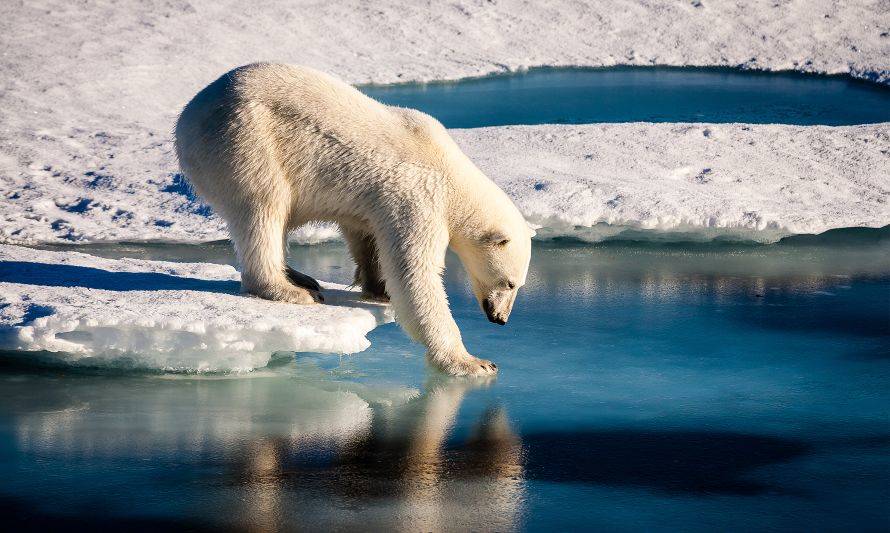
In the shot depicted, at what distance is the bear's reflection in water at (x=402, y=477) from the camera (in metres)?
3.54

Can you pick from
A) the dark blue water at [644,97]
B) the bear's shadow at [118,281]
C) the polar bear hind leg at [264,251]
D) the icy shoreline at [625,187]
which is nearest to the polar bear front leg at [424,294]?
the bear's shadow at [118,281]

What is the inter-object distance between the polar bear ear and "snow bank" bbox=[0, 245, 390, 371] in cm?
65

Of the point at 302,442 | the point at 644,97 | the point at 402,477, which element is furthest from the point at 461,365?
the point at 644,97

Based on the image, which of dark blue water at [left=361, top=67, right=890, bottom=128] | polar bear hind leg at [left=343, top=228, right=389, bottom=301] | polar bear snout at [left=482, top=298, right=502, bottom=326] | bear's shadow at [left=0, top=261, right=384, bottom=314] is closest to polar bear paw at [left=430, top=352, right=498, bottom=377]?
polar bear snout at [left=482, top=298, right=502, bottom=326]

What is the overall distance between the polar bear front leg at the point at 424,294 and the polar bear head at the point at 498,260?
0.19 metres

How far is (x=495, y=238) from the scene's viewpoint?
5.04 meters

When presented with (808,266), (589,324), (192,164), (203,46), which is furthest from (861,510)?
(203,46)

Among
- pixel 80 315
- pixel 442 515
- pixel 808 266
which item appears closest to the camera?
pixel 442 515

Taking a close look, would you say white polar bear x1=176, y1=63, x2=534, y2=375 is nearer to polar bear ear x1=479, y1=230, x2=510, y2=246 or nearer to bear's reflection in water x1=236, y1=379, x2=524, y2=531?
polar bear ear x1=479, y1=230, x2=510, y2=246

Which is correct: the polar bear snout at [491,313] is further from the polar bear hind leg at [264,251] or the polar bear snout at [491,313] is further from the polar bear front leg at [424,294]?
the polar bear hind leg at [264,251]

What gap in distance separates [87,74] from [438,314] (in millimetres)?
8076

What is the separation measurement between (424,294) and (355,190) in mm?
595

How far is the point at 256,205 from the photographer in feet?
16.9

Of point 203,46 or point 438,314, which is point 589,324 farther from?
point 203,46
